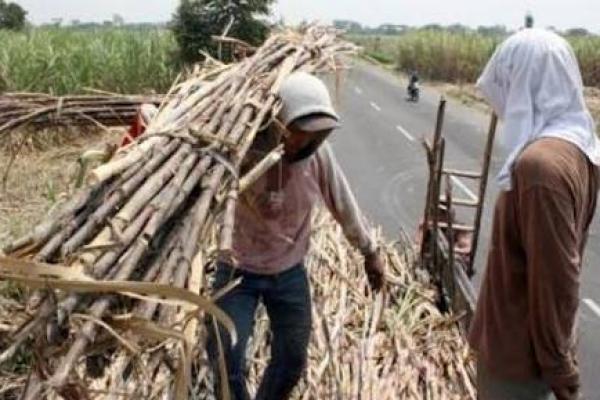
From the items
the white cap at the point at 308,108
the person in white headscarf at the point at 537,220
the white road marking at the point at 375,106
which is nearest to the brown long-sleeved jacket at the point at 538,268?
the person in white headscarf at the point at 537,220

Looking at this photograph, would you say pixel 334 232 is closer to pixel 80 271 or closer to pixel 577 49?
pixel 80 271

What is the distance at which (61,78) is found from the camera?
51.1 ft

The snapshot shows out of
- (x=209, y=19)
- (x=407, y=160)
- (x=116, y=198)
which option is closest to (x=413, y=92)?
(x=209, y=19)

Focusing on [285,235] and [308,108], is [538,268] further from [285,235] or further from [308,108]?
[285,235]

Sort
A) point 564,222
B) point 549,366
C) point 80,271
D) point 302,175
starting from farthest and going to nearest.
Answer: point 302,175 → point 549,366 → point 564,222 → point 80,271

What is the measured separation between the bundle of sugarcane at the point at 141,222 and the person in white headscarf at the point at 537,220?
76 cm

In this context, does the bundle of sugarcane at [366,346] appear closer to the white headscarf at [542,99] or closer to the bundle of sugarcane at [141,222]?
the bundle of sugarcane at [141,222]

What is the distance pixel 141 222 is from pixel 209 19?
1969 cm

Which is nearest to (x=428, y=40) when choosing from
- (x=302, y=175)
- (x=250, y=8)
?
(x=250, y=8)

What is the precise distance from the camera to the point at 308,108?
314 centimetres

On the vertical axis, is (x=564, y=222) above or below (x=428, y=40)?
above

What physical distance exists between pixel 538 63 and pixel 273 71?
158cm

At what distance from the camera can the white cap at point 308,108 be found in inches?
→ 124

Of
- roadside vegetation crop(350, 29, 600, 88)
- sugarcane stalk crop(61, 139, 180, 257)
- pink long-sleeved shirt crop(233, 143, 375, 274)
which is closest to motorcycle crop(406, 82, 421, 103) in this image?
roadside vegetation crop(350, 29, 600, 88)
